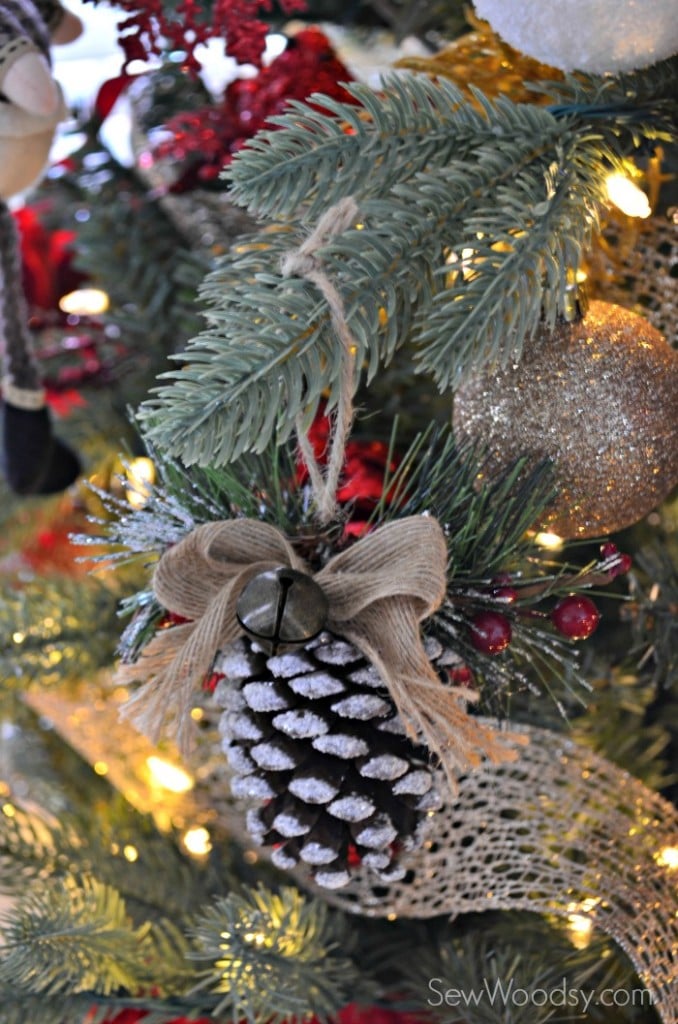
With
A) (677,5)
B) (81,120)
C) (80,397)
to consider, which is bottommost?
(80,397)

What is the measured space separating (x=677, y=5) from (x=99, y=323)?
447 millimetres

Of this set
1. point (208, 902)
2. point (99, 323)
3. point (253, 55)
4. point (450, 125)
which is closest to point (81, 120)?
point (99, 323)

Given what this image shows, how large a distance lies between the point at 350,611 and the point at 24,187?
10.3 inches

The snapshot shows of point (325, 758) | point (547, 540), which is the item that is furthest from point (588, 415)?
point (325, 758)

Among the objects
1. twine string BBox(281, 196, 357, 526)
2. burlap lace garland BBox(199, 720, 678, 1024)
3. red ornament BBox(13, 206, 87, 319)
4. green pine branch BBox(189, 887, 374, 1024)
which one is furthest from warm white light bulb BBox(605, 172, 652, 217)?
red ornament BBox(13, 206, 87, 319)

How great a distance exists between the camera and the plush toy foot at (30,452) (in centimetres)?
54

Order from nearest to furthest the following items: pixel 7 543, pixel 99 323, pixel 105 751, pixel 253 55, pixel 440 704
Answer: pixel 440 704 < pixel 253 55 < pixel 105 751 < pixel 99 323 < pixel 7 543

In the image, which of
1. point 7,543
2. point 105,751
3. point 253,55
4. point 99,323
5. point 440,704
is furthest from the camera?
point 7,543

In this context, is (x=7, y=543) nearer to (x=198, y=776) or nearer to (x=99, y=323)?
(x=99, y=323)

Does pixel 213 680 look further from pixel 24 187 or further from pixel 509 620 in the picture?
pixel 24 187

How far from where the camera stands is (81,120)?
0.67 meters

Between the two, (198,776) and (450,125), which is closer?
(450,125)

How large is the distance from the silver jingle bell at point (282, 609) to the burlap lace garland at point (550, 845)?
15 centimetres

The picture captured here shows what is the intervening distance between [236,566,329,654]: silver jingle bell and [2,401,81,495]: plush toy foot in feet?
0.82
